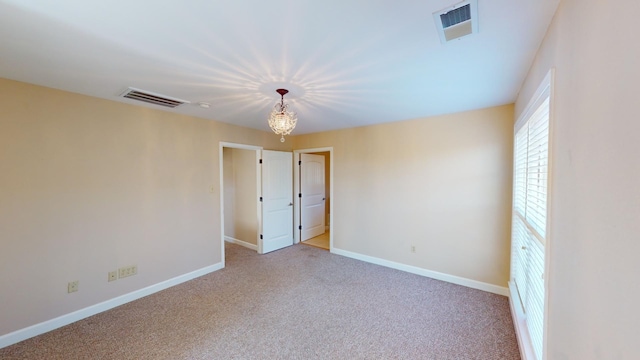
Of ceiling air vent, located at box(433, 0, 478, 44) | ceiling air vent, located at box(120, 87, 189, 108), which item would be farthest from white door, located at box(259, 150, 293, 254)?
ceiling air vent, located at box(433, 0, 478, 44)

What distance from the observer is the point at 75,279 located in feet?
8.23

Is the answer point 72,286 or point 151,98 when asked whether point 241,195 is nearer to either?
point 151,98

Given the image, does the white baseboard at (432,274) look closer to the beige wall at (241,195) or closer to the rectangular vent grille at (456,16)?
the beige wall at (241,195)

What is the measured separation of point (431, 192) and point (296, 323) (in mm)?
2494

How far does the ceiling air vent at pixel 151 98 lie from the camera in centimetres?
249

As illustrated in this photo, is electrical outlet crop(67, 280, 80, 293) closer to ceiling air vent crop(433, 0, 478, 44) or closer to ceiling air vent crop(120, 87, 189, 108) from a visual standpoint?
ceiling air vent crop(120, 87, 189, 108)

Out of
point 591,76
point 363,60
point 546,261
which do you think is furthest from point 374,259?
point 591,76

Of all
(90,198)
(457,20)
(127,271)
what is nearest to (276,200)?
(127,271)

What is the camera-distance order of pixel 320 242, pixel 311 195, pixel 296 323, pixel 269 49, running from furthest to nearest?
pixel 311 195
pixel 320 242
pixel 296 323
pixel 269 49

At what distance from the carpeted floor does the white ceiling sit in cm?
237


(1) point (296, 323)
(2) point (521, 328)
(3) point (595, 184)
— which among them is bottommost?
(1) point (296, 323)

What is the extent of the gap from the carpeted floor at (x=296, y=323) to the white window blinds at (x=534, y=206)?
1.73 ft

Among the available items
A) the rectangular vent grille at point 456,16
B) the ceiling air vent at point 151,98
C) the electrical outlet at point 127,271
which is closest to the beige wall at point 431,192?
the rectangular vent grille at point 456,16

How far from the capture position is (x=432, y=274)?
3.48 m
